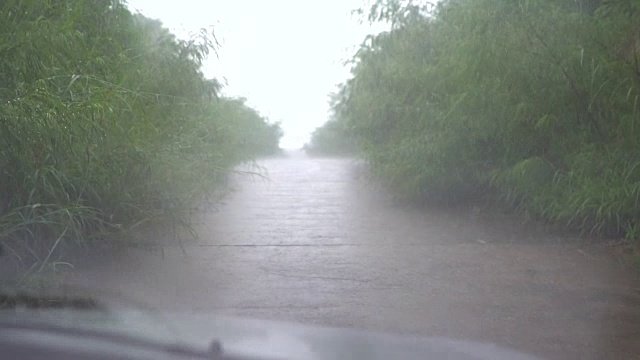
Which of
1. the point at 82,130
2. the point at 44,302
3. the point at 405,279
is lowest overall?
the point at 405,279

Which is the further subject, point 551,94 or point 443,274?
point 551,94

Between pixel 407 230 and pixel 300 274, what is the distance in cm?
326

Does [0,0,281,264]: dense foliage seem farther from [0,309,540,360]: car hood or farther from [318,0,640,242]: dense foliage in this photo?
[318,0,640,242]: dense foliage

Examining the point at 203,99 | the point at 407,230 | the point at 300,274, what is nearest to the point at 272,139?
the point at 203,99

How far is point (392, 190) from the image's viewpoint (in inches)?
632

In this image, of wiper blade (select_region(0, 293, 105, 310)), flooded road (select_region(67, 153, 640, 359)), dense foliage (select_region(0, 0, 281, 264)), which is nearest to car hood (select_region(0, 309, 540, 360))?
wiper blade (select_region(0, 293, 105, 310))

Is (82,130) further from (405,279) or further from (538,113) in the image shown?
(538,113)

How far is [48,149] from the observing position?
8.08 meters

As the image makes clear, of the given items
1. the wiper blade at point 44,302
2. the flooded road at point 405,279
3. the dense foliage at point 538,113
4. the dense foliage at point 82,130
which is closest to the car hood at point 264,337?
the wiper blade at point 44,302

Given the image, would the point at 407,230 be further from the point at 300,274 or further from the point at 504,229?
the point at 300,274

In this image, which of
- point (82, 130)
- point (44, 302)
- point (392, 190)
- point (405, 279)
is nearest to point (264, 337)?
point (44, 302)

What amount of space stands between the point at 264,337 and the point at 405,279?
8.72 ft

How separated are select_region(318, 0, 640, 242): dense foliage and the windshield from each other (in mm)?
28

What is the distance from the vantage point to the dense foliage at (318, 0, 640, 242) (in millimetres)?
10234
